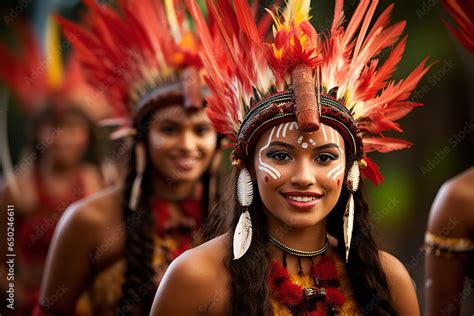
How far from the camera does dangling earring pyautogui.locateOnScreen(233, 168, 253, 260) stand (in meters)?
3.65

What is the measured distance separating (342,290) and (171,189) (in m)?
2.00

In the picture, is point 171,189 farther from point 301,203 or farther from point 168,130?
point 301,203

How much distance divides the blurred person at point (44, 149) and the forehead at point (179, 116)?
2178mm

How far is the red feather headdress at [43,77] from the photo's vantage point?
7.68m

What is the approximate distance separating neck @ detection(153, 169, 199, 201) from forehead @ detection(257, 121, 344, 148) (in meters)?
1.88

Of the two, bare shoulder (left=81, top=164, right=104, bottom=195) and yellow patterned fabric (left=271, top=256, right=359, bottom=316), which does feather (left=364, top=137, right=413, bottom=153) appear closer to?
yellow patterned fabric (left=271, top=256, right=359, bottom=316)

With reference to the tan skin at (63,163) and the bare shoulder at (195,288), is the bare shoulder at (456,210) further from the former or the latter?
the tan skin at (63,163)

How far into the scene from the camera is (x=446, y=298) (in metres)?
4.74

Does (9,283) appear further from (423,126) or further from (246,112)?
(423,126)

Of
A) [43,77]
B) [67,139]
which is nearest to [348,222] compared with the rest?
[67,139]

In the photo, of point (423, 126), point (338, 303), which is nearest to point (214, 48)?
point (338, 303)

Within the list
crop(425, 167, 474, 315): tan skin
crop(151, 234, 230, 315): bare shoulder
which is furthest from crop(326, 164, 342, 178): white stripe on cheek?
crop(425, 167, 474, 315): tan skin

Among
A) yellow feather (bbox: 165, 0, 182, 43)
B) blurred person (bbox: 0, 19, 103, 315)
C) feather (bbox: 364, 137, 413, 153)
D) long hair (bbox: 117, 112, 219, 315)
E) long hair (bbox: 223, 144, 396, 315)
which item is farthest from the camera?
blurred person (bbox: 0, 19, 103, 315)

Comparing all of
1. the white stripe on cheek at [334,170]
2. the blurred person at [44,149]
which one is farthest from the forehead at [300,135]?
the blurred person at [44,149]
